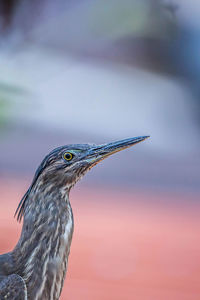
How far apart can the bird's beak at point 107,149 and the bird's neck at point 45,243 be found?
12cm

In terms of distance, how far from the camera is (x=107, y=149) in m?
1.03

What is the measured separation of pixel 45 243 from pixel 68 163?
225 millimetres

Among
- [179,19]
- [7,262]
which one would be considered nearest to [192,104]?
[179,19]

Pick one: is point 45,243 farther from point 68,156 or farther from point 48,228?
point 68,156

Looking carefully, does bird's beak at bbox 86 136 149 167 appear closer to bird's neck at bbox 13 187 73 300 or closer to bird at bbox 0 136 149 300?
bird at bbox 0 136 149 300

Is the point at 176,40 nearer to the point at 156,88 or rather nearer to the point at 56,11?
the point at 156,88

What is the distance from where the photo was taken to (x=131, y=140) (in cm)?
102

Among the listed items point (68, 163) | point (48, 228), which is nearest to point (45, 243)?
point (48, 228)

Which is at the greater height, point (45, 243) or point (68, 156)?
point (68, 156)

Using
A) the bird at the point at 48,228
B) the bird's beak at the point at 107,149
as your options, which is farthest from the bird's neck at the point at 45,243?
the bird's beak at the point at 107,149

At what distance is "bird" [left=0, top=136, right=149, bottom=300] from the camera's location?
3.13ft

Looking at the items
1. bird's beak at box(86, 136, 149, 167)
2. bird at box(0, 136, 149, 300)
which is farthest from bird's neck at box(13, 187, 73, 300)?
bird's beak at box(86, 136, 149, 167)

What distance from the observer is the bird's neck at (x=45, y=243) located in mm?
954

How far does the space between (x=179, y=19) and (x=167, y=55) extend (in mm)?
317
